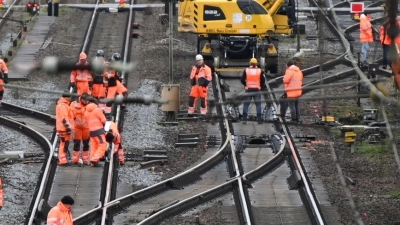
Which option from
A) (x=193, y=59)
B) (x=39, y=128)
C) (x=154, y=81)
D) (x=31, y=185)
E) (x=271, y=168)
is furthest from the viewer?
(x=193, y=59)

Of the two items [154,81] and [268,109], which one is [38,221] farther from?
[154,81]

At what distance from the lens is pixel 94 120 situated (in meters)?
22.0

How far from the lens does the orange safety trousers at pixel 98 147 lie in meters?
22.1

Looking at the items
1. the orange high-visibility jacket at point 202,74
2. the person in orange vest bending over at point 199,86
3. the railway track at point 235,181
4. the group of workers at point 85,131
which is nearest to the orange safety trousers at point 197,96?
the person in orange vest bending over at point 199,86

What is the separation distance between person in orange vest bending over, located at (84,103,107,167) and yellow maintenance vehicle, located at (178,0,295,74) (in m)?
9.79

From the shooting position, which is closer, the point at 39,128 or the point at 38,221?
the point at 38,221

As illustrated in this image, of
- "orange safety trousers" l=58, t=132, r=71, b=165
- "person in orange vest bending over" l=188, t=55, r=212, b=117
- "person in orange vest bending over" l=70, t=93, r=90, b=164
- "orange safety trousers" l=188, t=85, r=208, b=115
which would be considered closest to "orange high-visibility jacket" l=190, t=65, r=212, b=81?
"person in orange vest bending over" l=188, t=55, r=212, b=117

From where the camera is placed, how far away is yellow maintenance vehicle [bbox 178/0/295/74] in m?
31.9

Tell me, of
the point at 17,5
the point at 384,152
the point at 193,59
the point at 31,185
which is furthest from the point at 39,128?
the point at 17,5

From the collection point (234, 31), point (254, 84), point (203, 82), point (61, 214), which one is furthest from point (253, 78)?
point (61, 214)

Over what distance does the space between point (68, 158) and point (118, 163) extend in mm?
1013

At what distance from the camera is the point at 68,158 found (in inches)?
901

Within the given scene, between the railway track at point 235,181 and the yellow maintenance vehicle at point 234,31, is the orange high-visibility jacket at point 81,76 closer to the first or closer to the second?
the railway track at point 235,181

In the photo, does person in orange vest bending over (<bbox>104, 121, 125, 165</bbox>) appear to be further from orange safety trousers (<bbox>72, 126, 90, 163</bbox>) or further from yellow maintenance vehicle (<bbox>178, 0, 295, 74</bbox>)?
yellow maintenance vehicle (<bbox>178, 0, 295, 74</bbox>)
